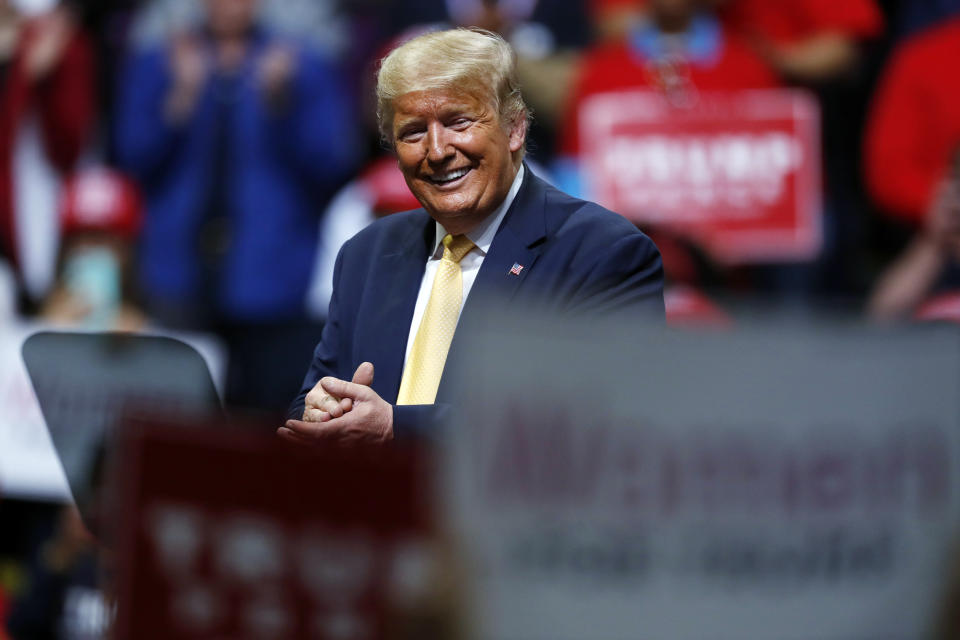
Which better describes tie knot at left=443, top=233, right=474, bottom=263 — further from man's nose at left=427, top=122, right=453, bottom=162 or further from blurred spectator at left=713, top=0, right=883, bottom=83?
blurred spectator at left=713, top=0, right=883, bottom=83

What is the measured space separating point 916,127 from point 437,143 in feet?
10.6

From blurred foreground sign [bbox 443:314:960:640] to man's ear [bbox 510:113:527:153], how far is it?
1112mm

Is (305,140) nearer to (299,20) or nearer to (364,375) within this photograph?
(299,20)

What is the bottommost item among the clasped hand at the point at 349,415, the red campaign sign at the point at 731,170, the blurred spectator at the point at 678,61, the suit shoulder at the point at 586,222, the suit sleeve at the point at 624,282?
the red campaign sign at the point at 731,170

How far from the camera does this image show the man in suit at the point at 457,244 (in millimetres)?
2246

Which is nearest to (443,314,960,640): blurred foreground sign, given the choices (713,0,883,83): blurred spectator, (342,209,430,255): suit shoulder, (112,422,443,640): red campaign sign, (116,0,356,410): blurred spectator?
(112,422,443,640): red campaign sign

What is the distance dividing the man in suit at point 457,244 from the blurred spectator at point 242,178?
3.09 m

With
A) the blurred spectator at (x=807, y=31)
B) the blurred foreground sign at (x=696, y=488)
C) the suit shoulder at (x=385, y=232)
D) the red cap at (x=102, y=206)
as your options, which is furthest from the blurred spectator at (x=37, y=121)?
the blurred foreground sign at (x=696, y=488)

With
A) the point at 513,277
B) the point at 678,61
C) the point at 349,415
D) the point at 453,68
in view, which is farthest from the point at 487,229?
the point at 678,61

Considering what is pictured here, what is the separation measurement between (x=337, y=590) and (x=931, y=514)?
577mm

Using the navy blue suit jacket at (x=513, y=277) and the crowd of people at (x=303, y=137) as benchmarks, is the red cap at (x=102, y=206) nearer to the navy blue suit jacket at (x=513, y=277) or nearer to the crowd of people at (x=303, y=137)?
the crowd of people at (x=303, y=137)

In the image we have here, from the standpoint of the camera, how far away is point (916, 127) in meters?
5.13

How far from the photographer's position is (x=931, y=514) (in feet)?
4.53

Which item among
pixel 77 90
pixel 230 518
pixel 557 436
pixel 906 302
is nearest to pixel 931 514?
pixel 557 436
